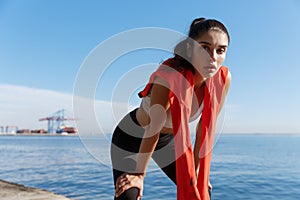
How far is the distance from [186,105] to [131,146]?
0.67 meters

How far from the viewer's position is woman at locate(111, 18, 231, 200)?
1.58 m

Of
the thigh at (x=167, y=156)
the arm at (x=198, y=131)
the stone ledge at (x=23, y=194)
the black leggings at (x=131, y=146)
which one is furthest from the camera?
the stone ledge at (x=23, y=194)

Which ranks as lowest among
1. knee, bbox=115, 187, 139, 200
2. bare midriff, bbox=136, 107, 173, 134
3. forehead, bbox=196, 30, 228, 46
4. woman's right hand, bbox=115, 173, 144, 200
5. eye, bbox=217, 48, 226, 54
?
knee, bbox=115, 187, 139, 200

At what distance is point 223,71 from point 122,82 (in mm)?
683

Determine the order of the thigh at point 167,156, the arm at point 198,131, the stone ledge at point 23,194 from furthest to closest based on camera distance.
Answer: the stone ledge at point 23,194 → the thigh at point 167,156 → the arm at point 198,131

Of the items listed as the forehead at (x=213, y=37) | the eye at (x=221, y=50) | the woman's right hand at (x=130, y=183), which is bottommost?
the woman's right hand at (x=130, y=183)

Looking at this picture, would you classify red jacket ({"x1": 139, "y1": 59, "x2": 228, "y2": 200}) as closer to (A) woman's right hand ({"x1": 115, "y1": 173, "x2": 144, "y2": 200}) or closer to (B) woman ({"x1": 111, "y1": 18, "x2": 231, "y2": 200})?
(B) woman ({"x1": 111, "y1": 18, "x2": 231, "y2": 200})

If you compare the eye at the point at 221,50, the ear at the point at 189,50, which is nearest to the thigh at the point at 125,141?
the ear at the point at 189,50

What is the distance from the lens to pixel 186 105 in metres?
1.62

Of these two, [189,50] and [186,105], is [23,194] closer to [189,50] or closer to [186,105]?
[186,105]

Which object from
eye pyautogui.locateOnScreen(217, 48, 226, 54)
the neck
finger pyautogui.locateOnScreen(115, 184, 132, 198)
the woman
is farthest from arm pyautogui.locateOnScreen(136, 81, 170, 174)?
eye pyautogui.locateOnScreen(217, 48, 226, 54)

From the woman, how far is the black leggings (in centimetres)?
4

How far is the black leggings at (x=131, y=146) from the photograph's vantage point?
206cm

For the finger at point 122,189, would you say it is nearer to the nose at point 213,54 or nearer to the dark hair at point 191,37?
the dark hair at point 191,37
